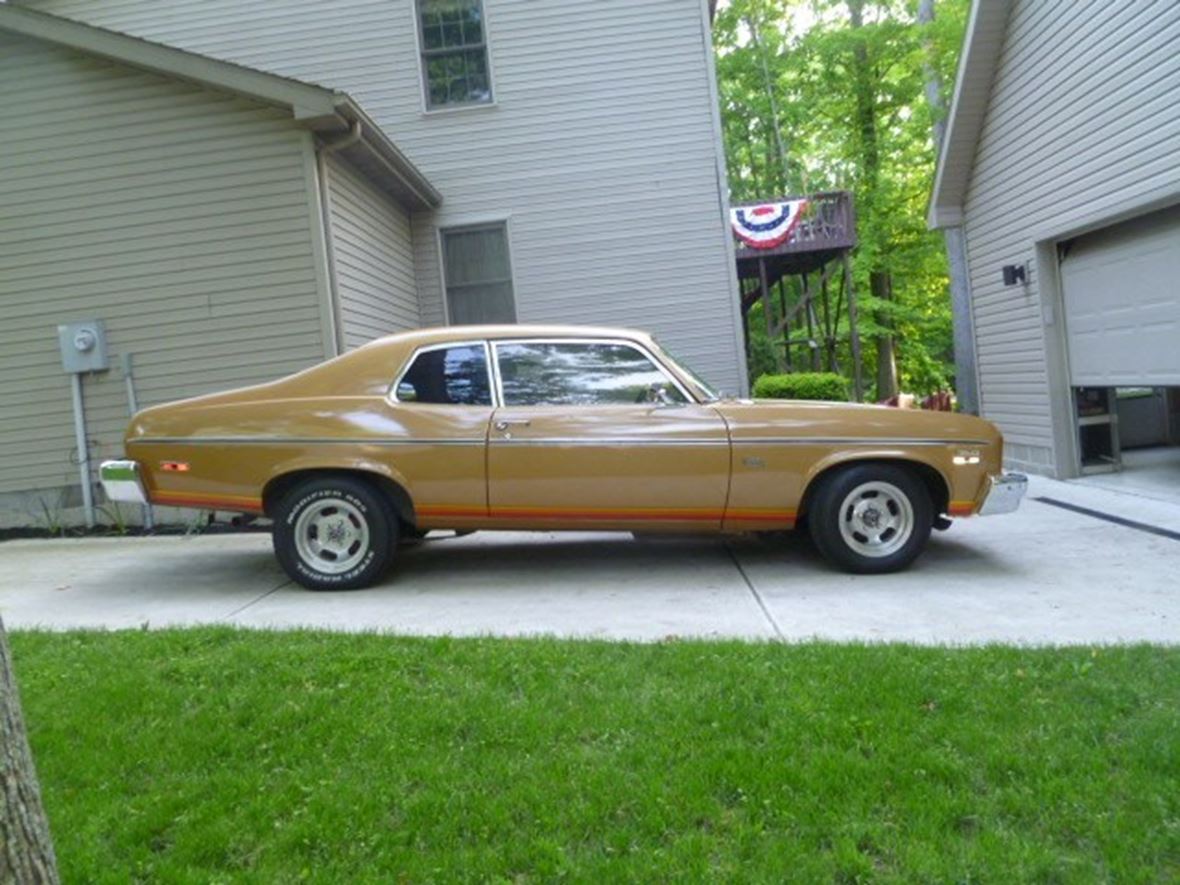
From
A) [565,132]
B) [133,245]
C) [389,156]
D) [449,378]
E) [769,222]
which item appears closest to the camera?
[449,378]

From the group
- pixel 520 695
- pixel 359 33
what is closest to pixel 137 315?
pixel 359 33

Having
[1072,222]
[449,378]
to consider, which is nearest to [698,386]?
[449,378]

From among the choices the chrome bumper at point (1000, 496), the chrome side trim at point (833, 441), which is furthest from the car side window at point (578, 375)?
the chrome bumper at point (1000, 496)

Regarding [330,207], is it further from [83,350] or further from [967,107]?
[967,107]

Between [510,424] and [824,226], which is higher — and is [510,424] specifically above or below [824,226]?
below

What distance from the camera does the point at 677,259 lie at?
11883 millimetres

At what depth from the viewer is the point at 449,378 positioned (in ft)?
19.1

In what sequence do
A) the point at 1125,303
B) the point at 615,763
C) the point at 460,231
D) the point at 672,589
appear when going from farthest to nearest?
the point at 460,231 → the point at 1125,303 → the point at 672,589 → the point at 615,763

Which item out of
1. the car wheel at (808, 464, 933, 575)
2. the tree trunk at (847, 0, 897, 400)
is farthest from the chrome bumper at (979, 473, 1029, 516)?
the tree trunk at (847, 0, 897, 400)

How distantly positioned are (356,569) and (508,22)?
8.93 metres

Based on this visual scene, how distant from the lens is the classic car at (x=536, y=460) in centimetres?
557

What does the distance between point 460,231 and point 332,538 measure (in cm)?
735

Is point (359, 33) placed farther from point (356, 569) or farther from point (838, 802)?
point (838, 802)

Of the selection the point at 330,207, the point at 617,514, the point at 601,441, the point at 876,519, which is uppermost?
the point at 330,207
